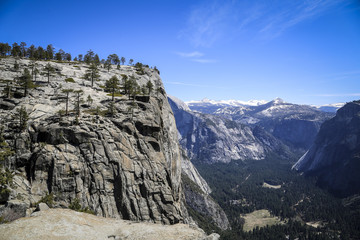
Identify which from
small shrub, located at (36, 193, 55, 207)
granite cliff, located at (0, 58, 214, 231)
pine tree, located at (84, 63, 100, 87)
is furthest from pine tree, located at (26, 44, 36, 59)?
small shrub, located at (36, 193, 55, 207)

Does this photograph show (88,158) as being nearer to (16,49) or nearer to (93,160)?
(93,160)

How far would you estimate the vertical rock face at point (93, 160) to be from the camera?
42094 millimetres

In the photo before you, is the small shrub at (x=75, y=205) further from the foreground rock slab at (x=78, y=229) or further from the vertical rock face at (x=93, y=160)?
the foreground rock slab at (x=78, y=229)

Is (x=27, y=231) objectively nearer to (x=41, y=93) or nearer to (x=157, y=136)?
(x=157, y=136)

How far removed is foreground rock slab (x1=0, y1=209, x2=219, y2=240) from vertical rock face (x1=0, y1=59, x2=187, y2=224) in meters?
6.38

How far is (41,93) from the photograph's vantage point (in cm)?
6769

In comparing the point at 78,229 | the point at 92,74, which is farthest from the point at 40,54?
the point at 78,229

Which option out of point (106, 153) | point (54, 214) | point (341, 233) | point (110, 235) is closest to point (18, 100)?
point (106, 153)

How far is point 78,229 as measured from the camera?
29781 millimetres

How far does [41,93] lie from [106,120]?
3120cm

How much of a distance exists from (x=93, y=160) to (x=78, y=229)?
19.6 m

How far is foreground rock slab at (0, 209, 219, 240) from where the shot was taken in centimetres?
2605

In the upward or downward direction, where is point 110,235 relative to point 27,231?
downward

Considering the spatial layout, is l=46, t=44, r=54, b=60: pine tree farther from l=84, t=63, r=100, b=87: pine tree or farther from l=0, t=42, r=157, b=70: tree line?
l=84, t=63, r=100, b=87: pine tree
